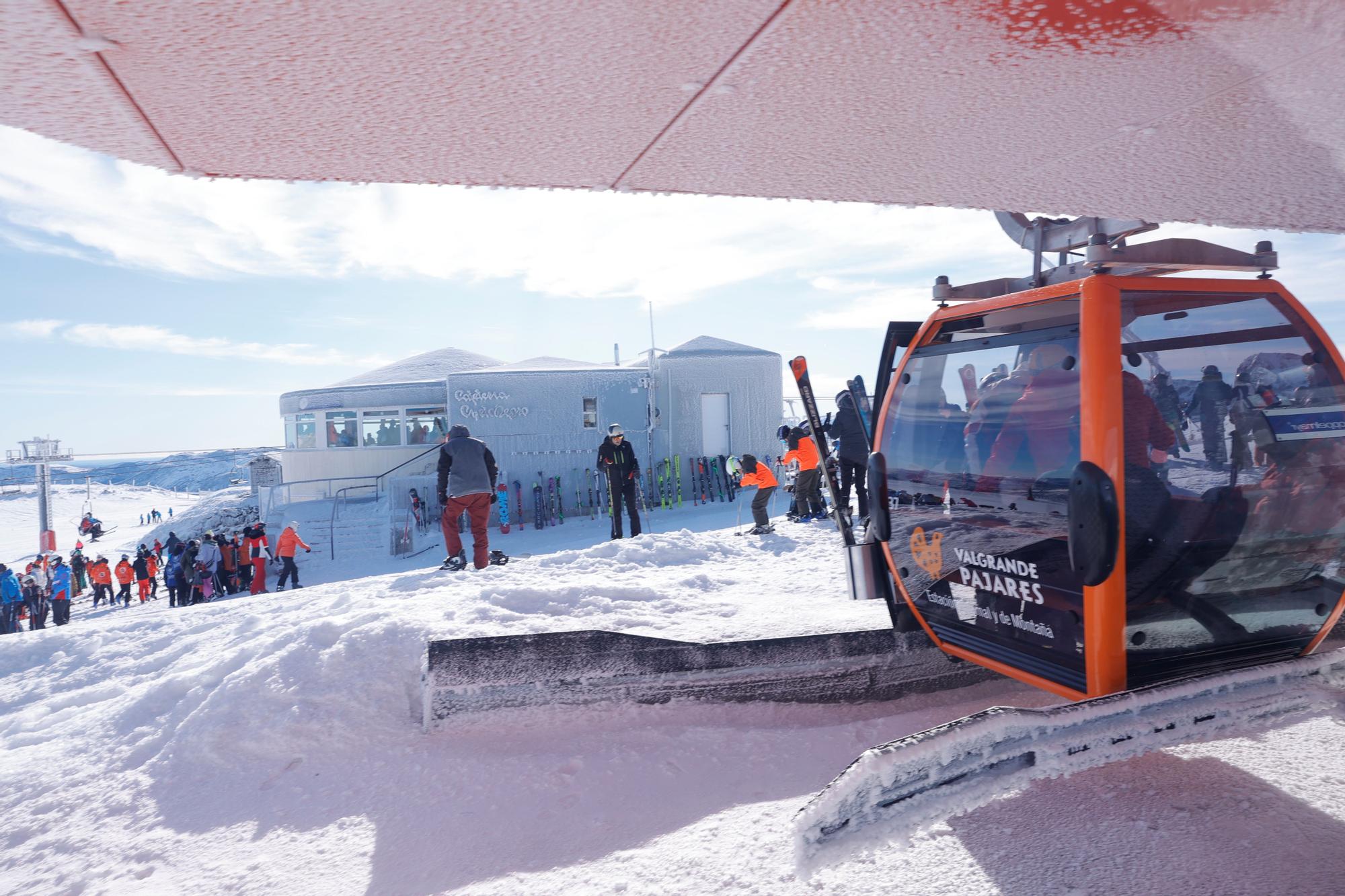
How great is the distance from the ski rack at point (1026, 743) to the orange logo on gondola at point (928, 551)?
114 centimetres

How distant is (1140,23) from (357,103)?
192 centimetres

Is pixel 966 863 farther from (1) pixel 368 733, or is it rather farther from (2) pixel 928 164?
(1) pixel 368 733

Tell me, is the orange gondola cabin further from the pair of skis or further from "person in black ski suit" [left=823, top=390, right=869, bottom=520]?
"person in black ski suit" [left=823, top=390, right=869, bottom=520]

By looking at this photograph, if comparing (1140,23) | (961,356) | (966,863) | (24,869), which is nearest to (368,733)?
(24,869)

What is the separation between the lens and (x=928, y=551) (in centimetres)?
392

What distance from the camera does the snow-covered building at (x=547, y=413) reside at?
1997 cm

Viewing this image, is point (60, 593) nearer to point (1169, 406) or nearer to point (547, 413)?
point (547, 413)

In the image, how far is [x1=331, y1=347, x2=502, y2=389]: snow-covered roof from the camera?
2356cm

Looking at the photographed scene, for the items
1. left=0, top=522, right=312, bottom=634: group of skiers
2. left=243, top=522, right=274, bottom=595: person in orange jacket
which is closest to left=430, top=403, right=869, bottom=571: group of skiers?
left=243, top=522, right=274, bottom=595: person in orange jacket

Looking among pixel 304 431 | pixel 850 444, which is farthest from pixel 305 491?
pixel 850 444

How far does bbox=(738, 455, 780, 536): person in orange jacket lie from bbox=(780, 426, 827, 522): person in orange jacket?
41 cm

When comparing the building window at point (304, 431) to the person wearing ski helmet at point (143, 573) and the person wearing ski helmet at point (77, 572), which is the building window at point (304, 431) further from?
the person wearing ski helmet at point (77, 572)

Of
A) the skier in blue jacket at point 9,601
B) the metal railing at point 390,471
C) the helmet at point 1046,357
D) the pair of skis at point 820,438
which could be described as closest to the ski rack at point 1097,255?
the helmet at point 1046,357

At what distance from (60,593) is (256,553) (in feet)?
15.4
